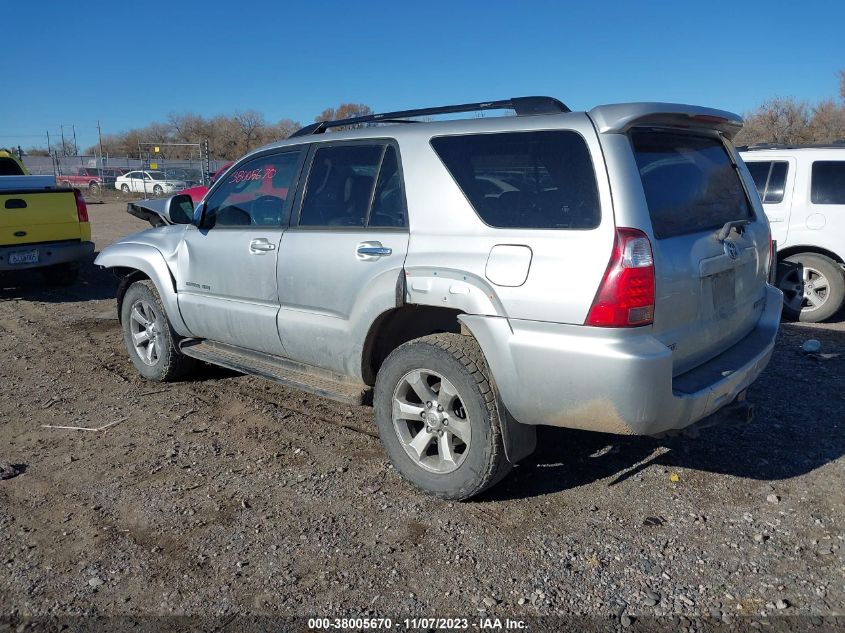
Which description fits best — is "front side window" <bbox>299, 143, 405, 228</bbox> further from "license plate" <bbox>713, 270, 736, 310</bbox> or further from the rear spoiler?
"license plate" <bbox>713, 270, 736, 310</bbox>

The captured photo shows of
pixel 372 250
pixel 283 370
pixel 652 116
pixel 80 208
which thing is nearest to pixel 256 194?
pixel 283 370

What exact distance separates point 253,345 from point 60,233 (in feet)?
20.7

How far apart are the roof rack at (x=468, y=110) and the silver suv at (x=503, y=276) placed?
0.05 feet

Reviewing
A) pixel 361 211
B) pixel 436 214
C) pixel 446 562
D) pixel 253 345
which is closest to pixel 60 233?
pixel 253 345

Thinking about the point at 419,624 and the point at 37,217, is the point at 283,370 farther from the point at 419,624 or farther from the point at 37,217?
the point at 37,217

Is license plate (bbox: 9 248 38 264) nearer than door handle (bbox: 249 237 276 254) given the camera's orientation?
No

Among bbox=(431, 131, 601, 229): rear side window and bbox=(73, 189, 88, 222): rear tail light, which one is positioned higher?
bbox=(431, 131, 601, 229): rear side window

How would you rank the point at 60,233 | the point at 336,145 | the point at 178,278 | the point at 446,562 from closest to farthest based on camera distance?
the point at 446,562
the point at 336,145
the point at 178,278
the point at 60,233

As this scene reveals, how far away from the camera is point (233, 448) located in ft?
14.9

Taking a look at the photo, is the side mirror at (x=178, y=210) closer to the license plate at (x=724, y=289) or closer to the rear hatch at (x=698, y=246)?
the rear hatch at (x=698, y=246)

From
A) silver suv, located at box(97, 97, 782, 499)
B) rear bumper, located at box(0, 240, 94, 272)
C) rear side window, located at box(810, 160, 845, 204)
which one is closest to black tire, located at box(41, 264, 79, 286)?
rear bumper, located at box(0, 240, 94, 272)

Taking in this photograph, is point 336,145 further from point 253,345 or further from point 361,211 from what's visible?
point 253,345

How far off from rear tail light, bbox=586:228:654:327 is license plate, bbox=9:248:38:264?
858cm

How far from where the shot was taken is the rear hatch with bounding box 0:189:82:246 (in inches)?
360
